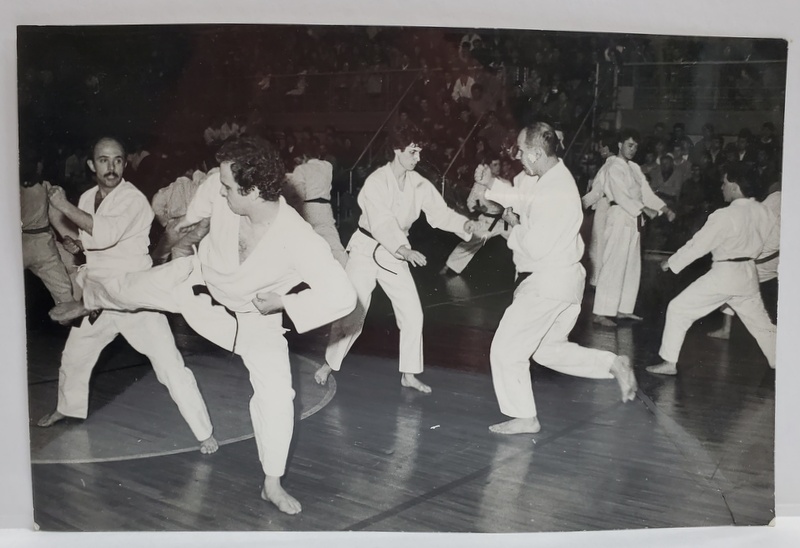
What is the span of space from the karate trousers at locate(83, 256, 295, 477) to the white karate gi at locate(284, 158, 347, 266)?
0.31 metres

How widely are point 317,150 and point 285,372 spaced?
0.66m

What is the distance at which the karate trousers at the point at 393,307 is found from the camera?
2092mm

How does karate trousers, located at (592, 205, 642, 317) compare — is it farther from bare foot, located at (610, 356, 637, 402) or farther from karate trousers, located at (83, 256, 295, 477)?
karate trousers, located at (83, 256, 295, 477)

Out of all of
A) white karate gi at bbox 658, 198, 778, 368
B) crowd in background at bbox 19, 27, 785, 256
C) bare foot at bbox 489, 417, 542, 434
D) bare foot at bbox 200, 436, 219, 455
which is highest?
crowd in background at bbox 19, 27, 785, 256

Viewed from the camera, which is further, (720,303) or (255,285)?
(720,303)

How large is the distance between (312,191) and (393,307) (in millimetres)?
423

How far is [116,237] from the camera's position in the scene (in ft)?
6.70

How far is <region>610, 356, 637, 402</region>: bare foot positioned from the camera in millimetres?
2160

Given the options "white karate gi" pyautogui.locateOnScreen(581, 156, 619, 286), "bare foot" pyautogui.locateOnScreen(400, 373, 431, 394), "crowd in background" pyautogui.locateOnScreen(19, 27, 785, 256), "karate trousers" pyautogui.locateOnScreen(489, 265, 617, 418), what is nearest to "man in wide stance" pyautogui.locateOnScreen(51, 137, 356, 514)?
"crowd in background" pyautogui.locateOnScreen(19, 27, 785, 256)

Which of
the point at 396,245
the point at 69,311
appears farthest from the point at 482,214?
the point at 69,311

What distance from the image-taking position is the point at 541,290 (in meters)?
2.12

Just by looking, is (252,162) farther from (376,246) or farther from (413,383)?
(413,383)

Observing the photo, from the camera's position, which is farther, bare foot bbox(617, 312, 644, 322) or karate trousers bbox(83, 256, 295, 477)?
bare foot bbox(617, 312, 644, 322)

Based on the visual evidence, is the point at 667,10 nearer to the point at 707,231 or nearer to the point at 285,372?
the point at 707,231
